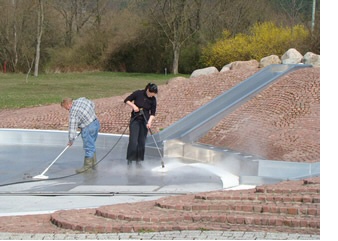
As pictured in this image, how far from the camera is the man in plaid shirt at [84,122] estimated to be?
478 inches

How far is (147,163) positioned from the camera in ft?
44.4

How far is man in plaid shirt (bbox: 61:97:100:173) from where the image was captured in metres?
12.1

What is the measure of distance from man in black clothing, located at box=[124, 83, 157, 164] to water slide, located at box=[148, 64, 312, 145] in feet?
6.06

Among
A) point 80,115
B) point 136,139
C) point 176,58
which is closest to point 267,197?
point 80,115

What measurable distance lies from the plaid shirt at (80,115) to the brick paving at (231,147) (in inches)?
128

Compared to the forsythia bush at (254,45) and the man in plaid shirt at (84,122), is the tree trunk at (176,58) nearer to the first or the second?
the forsythia bush at (254,45)

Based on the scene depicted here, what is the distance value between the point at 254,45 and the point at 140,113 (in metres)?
30.1

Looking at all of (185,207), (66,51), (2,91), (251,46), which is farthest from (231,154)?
(66,51)

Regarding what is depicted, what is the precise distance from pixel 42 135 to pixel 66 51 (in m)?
38.7

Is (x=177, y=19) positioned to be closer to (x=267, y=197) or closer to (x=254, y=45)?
(x=254, y=45)

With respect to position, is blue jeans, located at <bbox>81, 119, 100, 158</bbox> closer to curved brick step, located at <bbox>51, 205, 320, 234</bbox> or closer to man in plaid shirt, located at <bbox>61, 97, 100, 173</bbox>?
man in plaid shirt, located at <bbox>61, 97, 100, 173</bbox>

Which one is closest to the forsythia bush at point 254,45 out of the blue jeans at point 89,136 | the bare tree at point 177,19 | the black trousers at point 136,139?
the bare tree at point 177,19

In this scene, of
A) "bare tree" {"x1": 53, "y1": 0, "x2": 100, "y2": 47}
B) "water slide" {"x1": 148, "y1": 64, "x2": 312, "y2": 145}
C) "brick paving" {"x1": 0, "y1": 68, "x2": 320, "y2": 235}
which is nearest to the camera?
"brick paving" {"x1": 0, "y1": 68, "x2": 320, "y2": 235}

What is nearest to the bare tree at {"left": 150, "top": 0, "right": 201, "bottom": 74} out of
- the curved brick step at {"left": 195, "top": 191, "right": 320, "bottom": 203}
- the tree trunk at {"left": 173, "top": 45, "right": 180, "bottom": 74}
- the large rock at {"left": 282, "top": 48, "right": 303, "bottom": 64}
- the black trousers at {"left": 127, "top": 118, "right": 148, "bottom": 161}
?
the tree trunk at {"left": 173, "top": 45, "right": 180, "bottom": 74}
